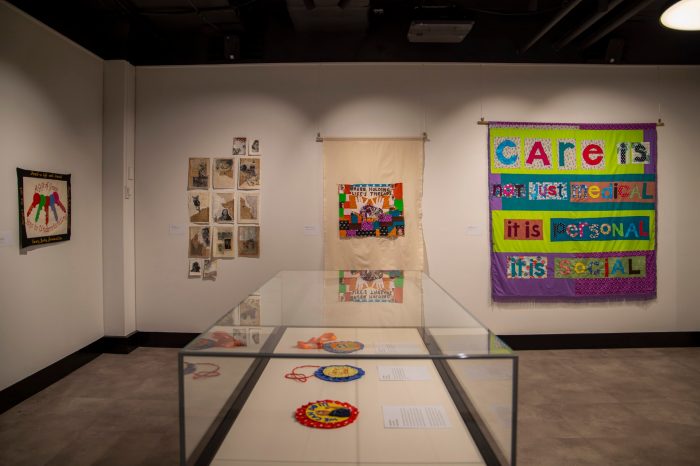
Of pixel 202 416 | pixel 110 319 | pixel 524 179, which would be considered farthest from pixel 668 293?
pixel 110 319

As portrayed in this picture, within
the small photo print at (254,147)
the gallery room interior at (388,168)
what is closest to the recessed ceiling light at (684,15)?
the gallery room interior at (388,168)

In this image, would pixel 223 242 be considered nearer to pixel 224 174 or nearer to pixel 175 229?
pixel 175 229

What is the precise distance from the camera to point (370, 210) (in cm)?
448

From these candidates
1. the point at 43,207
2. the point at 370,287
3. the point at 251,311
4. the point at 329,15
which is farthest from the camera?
the point at 329,15

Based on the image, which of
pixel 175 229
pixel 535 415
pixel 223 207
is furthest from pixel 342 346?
pixel 175 229

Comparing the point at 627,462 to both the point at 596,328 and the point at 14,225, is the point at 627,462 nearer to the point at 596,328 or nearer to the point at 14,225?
the point at 596,328

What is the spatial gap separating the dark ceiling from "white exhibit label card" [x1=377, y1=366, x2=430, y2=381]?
3.36m

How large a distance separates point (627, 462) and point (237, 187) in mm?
3851

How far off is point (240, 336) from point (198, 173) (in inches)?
135

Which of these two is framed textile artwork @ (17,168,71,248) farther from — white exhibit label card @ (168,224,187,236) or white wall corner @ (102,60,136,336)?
white exhibit label card @ (168,224,187,236)

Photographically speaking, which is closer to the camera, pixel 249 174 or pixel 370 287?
pixel 370 287

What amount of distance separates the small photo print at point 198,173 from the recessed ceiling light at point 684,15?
3935 millimetres

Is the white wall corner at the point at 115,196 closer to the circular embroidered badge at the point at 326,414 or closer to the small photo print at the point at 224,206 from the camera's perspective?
the small photo print at the point at 224,206

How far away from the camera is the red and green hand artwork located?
3438 millimetres
